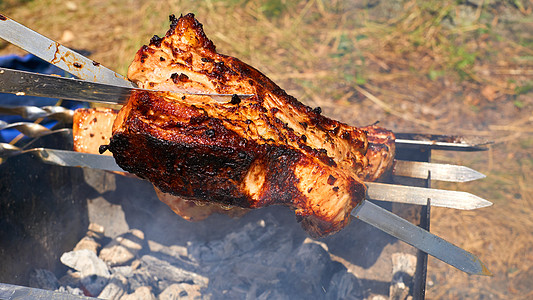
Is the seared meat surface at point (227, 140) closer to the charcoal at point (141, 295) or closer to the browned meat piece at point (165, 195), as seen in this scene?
the browned meat piece at point (165, 195)

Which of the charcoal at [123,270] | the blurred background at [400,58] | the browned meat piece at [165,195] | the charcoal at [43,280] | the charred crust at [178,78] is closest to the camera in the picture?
the charred crust at [178,78]

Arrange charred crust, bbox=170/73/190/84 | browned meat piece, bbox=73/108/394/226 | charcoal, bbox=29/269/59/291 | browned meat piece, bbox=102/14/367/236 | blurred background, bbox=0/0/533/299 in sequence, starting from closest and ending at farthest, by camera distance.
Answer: browned meat piece, bbox=102/14/367/236, charred crust, bbox=170/73/190/84, browned meat piece, bbox=73/108/394/226, charcoal, bbox=29/269/59/291, blurred background, bbox=0/0/533/299

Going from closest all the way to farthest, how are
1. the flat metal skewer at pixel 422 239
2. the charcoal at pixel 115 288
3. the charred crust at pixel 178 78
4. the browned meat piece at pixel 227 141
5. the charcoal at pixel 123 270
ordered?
the browned meat piece at pixel 227 141, the charred crust at pixel 178 78, the flat metal skewer at pixel 422 239, the charcoal at pixel 115 288, the charcoal at pixel 123 270

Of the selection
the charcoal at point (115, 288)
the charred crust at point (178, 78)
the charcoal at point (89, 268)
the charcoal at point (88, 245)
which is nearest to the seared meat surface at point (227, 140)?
the charred crust at point (178, 78)

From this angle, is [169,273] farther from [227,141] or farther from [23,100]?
[23,100]

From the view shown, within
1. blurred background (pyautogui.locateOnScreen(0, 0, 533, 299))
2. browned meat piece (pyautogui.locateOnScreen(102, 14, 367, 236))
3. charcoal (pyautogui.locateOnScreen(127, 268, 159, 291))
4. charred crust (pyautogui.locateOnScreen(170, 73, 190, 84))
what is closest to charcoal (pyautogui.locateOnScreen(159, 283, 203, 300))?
charcoal (pyautogui.locateOnScreen(127, 268, 159, 291))

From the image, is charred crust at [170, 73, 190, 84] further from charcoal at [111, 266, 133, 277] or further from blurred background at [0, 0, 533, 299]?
blurred background at [0, 0, 533, 299]

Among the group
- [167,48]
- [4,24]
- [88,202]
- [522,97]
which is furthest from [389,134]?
[522,97]
